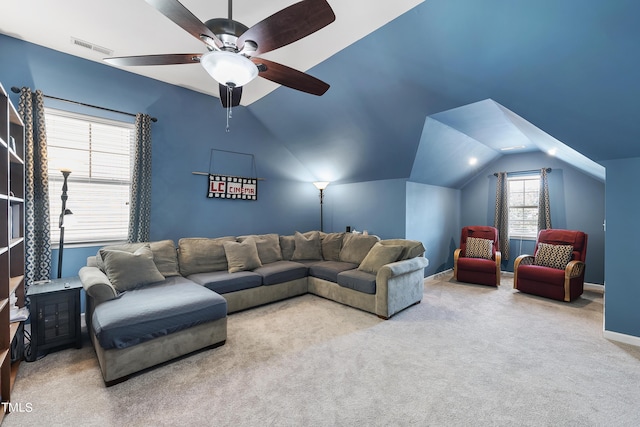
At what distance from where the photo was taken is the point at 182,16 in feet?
4.96

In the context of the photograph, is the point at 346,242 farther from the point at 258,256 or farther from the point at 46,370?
the point at 46,370

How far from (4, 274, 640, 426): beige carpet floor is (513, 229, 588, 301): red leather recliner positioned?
820mm

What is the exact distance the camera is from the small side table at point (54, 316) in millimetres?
2402

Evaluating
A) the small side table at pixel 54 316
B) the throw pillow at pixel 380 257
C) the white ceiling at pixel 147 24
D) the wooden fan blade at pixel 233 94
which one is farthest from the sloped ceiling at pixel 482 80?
the small side table at pixel 54 316

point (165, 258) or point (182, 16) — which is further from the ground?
point (182, 16)

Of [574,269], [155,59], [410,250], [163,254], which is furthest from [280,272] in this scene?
[574,269]

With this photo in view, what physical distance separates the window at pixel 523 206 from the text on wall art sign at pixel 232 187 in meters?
5.14

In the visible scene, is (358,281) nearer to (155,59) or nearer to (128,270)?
(128,270)

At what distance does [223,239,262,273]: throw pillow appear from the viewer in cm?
382

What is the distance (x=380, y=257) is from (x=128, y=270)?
2867mm

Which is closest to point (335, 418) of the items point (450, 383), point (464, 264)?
point (450, 383)

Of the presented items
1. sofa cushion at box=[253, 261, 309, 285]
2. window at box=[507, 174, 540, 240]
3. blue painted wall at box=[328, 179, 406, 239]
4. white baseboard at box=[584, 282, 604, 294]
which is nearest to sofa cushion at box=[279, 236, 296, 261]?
sofa cushion at box=[253, 261, 309, 285]

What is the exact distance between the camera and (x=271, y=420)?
1.74 metres

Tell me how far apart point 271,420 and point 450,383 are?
1341mm
